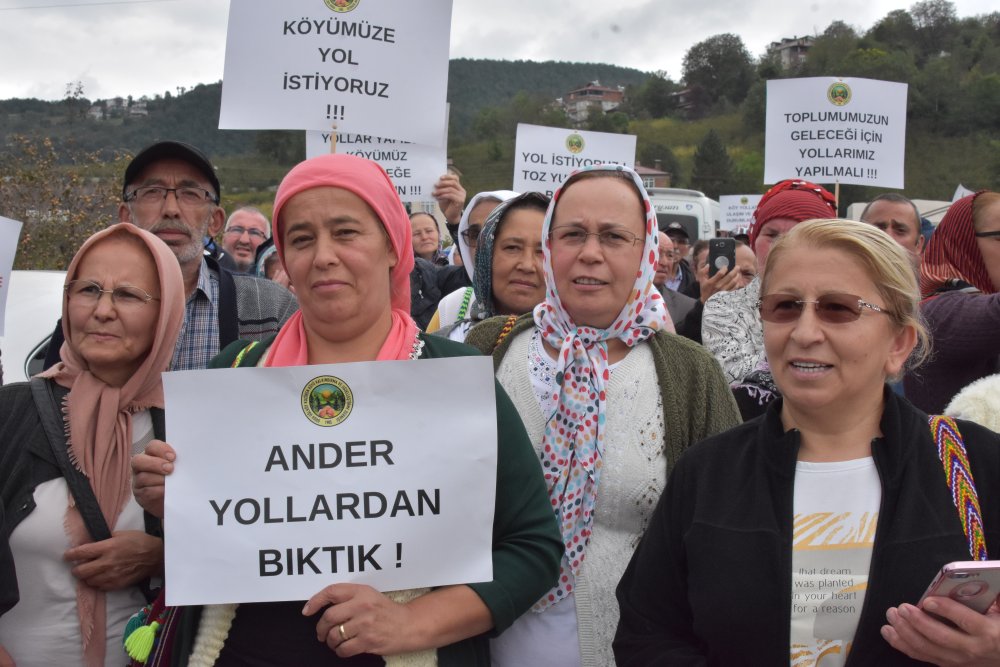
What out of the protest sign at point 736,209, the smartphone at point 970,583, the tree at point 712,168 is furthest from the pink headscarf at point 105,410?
the tree at point 712,168

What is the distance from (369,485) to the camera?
7.06 ft

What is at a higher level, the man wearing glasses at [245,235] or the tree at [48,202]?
the tree at [48,202]

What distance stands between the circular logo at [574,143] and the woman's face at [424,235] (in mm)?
1320

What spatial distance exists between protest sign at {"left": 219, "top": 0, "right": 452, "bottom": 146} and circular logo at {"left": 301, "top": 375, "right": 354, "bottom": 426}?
2.14 m

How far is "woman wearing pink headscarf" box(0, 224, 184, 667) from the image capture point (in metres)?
2.48

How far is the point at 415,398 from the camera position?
2.18 m

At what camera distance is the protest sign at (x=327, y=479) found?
212 cm

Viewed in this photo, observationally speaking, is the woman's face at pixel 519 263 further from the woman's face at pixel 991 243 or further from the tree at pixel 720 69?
the tree at pixel 720 69

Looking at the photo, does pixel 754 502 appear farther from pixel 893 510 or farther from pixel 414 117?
pixel 414 117

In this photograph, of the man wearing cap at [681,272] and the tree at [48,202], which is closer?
the man wearing cap at [681,272]

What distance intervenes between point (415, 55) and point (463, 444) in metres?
2.51

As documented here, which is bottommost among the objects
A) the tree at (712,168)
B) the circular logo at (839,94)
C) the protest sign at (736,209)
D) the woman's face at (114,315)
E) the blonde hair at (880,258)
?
the woman's face at (114,315)

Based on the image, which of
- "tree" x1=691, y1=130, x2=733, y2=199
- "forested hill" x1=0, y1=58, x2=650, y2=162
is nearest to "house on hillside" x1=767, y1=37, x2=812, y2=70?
"tree" x1=691, y1=130, x2=733, y2=199

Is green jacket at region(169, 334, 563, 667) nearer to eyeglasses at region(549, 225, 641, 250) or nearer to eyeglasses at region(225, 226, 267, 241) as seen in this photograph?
eyeglasses at region(549, 225, 641, 250)
